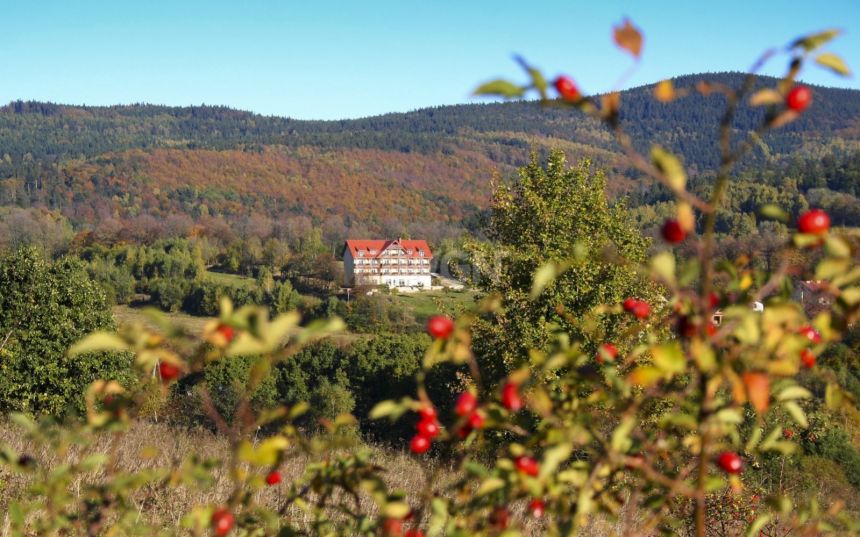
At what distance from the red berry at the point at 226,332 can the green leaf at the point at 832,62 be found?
3.58 feet

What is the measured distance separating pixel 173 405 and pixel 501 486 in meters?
23.9

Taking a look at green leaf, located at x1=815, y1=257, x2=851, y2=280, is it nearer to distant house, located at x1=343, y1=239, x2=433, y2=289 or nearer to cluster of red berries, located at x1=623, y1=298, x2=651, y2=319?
cluster of red berries, located at x1=623, y1=298, x2=651, y2=319

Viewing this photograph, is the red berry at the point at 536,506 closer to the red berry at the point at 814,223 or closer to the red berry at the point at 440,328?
the red berry at the point at 440,328

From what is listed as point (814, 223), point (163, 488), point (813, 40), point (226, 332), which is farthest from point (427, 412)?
point (163, 488)

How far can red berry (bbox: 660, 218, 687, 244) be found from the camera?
1288mm

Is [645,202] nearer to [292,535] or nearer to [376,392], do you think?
[376,392]

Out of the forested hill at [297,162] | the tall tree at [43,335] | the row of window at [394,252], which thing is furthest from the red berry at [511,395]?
the forested hill at [297,162]

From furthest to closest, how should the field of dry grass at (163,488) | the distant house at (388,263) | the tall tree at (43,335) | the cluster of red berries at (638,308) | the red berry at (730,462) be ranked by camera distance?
1. the distant house at (388,263)
2. the tall tree at (43,335)
3. the field of dry grass at (163,488)
4. the cluster of red berries at (638,308)
5. the red berry at (730,462)

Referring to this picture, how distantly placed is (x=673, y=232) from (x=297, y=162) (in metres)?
155

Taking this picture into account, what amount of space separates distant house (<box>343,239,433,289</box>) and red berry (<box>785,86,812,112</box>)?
221 feet

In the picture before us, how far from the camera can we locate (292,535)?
1794 mm

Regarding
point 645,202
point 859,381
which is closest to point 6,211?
point 645,202

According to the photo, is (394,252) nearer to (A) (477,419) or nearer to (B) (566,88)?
(A) (477,419)

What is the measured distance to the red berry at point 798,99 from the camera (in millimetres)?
1234
